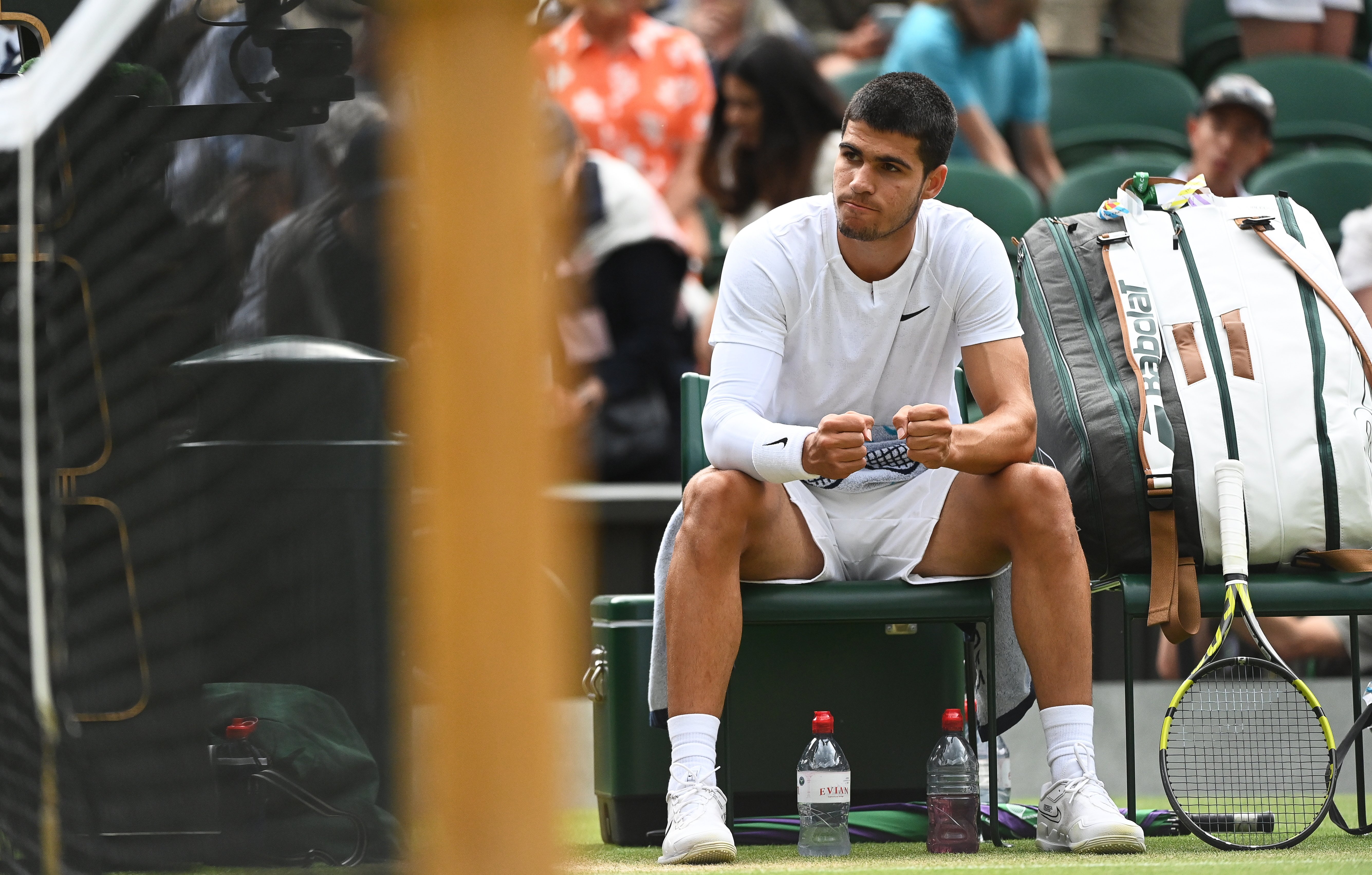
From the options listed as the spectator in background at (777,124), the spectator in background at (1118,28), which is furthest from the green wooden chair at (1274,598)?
the spectator in background at (1118,28)

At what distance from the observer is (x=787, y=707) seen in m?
3.17

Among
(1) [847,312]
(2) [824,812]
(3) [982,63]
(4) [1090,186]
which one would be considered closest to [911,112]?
(1) [847,312]

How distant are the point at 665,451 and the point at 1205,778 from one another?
6.08 feet

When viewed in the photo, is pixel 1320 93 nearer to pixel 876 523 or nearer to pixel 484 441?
pixel 876 523

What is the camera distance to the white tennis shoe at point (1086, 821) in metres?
2.67

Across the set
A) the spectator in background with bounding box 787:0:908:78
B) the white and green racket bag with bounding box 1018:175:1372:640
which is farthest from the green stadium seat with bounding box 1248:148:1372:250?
the white and green racket bag with bounding box 1018:175:1372:640

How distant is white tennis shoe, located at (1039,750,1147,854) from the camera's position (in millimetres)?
2670

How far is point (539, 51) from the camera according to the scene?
80 cm

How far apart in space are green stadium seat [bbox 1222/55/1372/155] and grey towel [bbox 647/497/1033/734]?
136 inches

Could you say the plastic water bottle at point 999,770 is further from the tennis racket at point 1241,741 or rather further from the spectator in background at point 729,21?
the spectator in background at point 729,21

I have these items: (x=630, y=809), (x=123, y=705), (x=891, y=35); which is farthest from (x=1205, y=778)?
(x=891, y=35)

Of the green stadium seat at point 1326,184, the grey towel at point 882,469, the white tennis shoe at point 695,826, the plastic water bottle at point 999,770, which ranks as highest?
the green stadium seat at point 1326,184

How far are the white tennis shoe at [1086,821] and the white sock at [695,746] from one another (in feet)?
1.87

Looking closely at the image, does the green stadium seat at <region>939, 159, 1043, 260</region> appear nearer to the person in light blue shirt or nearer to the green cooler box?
the person in light blue shirt
